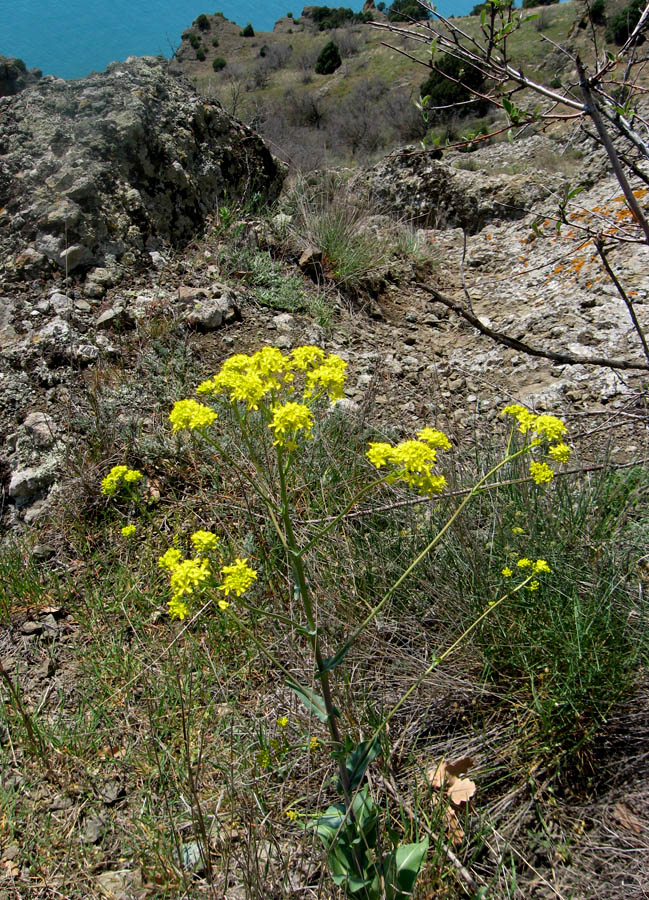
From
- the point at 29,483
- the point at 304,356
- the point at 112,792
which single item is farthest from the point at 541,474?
the point at 29,483

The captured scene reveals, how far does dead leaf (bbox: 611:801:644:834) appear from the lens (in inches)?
61.0

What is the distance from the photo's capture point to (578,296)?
13.2 ft

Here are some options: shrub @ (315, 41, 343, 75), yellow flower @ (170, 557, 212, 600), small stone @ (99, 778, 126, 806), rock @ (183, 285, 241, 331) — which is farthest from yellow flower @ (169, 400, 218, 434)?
shrub @ (315, 41, 343, 75)

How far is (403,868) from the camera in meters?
1.31

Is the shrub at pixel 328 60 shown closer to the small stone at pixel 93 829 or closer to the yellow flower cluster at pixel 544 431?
the yellow flower cluster at pixel 544 431

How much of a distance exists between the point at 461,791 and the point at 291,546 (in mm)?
1071

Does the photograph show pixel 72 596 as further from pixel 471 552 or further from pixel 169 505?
pixel 471 552

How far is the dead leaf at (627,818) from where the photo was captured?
155 centimetres

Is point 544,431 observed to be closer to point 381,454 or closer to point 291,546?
point 381,454

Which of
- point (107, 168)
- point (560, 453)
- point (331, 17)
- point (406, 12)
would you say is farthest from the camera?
point (331, 17)

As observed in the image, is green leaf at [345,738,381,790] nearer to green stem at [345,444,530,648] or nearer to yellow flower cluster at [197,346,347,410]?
green stem at [345,444,530,648]

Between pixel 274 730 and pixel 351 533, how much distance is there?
2.94 feet

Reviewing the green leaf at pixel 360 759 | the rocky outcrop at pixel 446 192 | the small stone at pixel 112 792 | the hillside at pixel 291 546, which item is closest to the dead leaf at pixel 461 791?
the hillside at pixel 291 546

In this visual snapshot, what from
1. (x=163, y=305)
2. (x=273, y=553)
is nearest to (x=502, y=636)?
(x=273, y=553)
